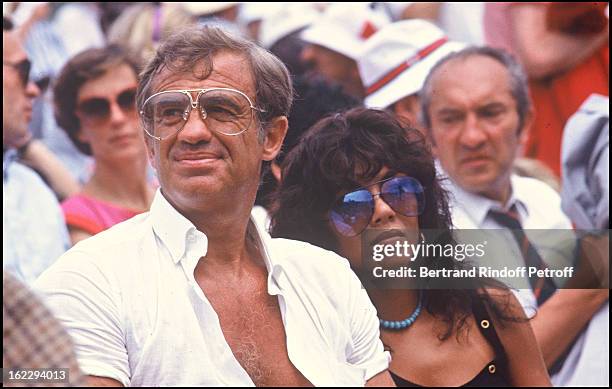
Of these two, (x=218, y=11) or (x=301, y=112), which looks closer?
(x=301, y=112)

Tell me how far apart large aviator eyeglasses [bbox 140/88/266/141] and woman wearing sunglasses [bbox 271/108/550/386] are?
1.14 feet

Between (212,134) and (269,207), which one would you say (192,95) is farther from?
(269,207)

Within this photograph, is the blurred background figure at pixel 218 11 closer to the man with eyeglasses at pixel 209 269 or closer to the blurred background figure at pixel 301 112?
the blurred background figure at pixel 301 112

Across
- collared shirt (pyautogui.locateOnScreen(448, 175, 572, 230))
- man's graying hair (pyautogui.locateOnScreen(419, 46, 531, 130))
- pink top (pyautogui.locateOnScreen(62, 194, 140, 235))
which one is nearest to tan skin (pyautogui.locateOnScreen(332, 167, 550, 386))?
collared shirt (pyautogui.locateOnScreen(448, 175, 572, 230))

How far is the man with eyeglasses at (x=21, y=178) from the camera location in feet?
11.2

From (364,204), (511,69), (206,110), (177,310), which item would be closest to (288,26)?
(511,69)

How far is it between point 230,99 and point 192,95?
0.09 metres

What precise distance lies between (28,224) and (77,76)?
21.1 inches

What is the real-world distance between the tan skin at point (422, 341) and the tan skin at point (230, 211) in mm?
318

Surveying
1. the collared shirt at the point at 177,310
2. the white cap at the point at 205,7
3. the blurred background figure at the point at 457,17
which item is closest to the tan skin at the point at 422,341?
the collared shirt at the point at 177,310

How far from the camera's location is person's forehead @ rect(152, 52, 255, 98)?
8.04 ft

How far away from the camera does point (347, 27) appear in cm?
346

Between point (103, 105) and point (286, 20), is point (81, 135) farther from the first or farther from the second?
point (286, 20)

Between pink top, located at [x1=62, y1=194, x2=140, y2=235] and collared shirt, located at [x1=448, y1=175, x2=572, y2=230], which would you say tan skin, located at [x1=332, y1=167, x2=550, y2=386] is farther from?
pink top, located at [x1=62, y1=194, x2=140, y2=235]
